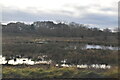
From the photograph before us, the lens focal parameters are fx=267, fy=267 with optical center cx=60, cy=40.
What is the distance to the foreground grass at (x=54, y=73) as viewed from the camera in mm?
4223

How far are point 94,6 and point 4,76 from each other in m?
2.03

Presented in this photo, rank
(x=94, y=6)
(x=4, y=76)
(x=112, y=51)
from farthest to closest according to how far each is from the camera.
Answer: (x=94, y=6), (x=112, y=51), (x=4, y=76)

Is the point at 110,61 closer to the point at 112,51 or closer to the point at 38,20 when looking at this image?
the point at 112,51

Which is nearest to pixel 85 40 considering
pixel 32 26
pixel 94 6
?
pixel 94 6

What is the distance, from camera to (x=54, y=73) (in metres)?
4.32

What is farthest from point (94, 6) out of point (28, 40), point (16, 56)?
point (16, 56)

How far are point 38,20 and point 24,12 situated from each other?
0.32 metres

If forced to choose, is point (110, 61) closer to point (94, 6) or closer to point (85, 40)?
point (85, 40)

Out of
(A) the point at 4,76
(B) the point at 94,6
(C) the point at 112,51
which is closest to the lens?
(A) the point at 4,76

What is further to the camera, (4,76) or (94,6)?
(94,6)

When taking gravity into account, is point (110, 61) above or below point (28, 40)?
below

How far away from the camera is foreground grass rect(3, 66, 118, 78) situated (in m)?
4.22

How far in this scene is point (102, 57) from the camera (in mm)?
4680

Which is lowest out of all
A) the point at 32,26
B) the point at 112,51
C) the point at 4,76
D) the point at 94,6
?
the point at 4,76
